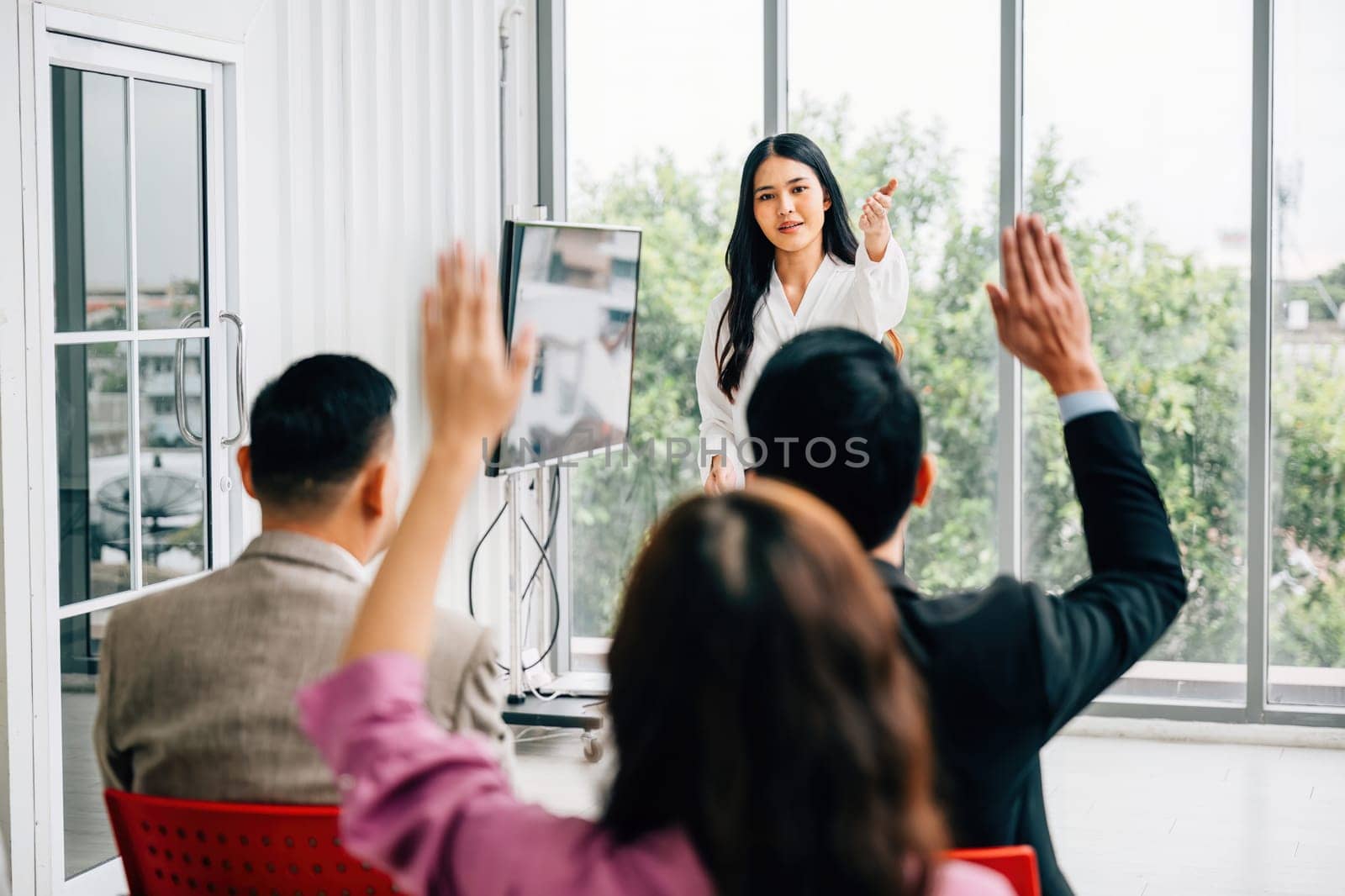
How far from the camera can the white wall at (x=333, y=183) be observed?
9.63ft

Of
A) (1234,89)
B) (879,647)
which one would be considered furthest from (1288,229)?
(879,647)

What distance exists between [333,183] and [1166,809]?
2971mm

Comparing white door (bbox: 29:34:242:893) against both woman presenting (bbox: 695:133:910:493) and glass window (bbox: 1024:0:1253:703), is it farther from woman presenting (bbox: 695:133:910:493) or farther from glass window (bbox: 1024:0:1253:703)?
glass window (bbox: 1024:0:1253:703)

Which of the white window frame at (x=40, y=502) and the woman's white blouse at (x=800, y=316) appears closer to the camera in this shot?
the white window frame at (x=40, y=502)

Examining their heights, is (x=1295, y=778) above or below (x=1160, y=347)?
below

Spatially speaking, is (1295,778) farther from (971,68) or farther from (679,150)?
(679,150)

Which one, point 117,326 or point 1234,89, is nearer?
point 117,326

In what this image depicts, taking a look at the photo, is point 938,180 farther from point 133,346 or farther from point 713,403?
point 133,346

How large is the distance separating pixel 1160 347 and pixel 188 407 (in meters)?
3.00

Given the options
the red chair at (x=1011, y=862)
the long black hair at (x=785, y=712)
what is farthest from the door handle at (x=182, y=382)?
the long black hair at (x=785, y=712)

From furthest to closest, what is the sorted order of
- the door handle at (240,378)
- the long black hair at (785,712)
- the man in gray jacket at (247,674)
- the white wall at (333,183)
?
the door handle at (240,378), the white wall at (333,183), the man in gray jacket at (247,674), the long black hair at (785,712)

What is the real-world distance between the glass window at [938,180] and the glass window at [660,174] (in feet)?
0.83

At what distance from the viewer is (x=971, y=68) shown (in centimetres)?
470

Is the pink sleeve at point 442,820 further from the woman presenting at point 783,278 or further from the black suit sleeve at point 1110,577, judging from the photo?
the woman presenting at point 783,278
